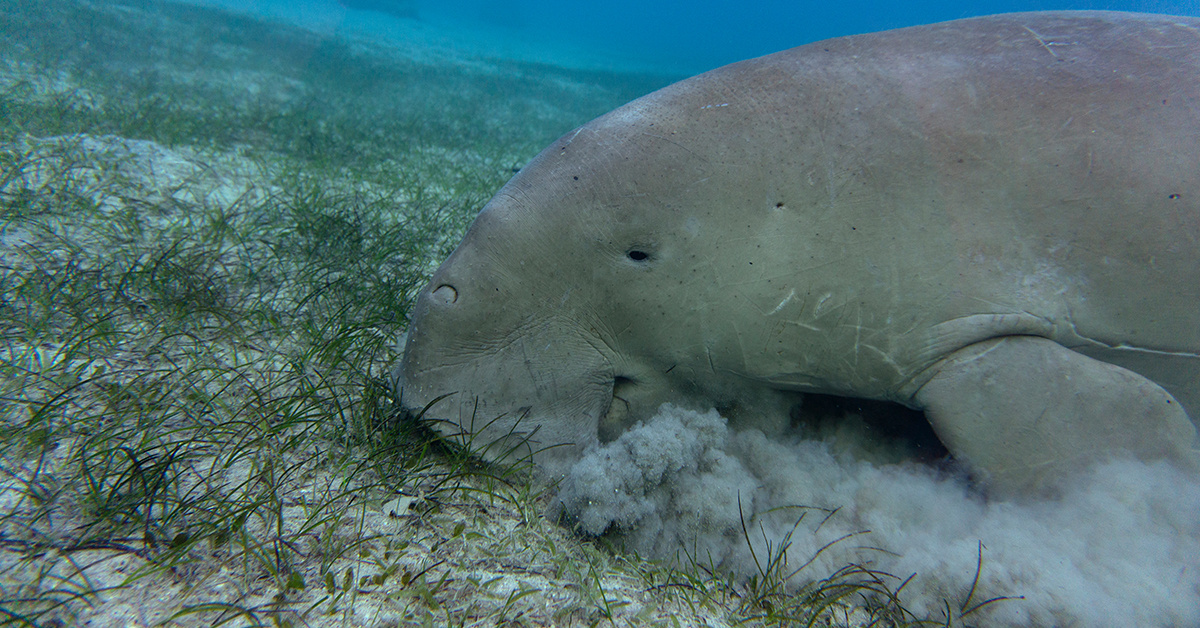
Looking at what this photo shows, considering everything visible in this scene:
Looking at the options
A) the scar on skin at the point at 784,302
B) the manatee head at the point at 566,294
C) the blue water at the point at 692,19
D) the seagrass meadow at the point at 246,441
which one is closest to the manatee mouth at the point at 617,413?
the manatee head at the point at 566,294

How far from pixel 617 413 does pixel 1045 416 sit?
1658mm

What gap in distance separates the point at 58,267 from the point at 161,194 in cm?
171

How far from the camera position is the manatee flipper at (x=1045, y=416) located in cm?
182

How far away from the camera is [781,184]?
6.49ft

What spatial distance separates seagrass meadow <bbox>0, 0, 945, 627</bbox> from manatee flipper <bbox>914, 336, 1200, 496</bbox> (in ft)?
1.78

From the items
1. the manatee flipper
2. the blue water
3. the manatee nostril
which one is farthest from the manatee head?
the blue water

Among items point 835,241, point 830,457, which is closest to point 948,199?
point 835,241

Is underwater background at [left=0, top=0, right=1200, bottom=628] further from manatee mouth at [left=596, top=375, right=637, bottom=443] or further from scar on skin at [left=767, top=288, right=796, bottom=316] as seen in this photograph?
scar on skin at [left=767, top=288, right=796, bottom=316]

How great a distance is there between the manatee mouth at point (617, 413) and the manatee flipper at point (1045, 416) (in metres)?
1.27

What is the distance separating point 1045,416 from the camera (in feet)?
6.05

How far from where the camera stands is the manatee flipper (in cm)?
182

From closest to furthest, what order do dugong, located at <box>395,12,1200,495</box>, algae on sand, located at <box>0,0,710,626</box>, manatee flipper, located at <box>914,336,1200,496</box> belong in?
algae on sand, located at <box>0,0,710,626</box>
manatee flipper, located at <box>914,336,1200,496</box>
dugong, located at <box>395,12,1200,495</box>

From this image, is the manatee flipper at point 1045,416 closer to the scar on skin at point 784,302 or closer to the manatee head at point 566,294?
the scar on skin at point 784,302

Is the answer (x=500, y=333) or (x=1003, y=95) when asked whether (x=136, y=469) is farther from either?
(x=1003, y=95)
